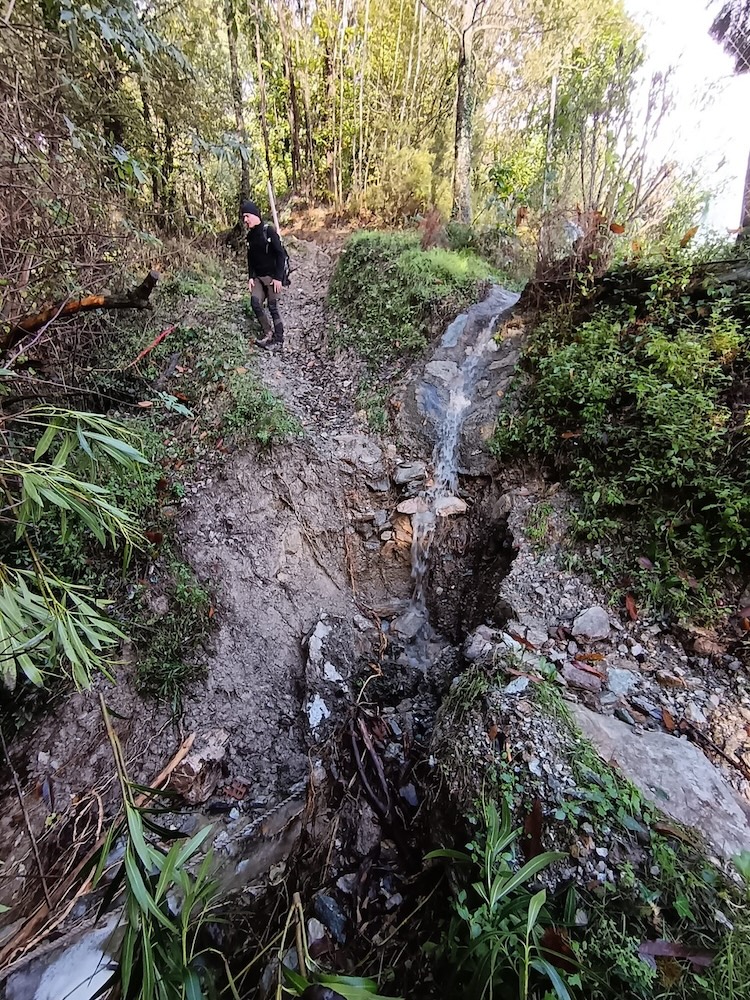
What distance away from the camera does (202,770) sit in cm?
273

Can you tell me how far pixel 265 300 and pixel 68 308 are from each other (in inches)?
112

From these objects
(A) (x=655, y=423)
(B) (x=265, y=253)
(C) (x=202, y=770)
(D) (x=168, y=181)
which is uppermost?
(D) (x=168, y=181)

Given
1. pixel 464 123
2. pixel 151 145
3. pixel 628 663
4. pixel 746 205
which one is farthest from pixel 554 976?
pixel 464 123

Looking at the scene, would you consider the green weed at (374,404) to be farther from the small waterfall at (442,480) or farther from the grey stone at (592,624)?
the grey stone at (592,624)

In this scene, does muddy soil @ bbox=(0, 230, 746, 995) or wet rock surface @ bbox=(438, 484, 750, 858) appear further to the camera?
muddy soil @ bbox=(0, 230, 746, 995)

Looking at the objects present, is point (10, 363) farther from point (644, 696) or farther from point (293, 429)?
point (644, 696)

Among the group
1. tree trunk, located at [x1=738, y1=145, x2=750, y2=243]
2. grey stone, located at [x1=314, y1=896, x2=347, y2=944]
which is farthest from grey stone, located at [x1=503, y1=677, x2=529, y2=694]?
tree trunk, located at [x1=738, y1=145, x2=750, y2=243]

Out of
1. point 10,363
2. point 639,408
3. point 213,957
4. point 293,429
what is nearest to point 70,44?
point 10,363

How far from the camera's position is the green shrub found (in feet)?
15.6

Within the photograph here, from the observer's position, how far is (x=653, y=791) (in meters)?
1.73

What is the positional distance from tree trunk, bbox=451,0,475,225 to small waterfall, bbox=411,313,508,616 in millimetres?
4006

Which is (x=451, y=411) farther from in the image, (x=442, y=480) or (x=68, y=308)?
(x=68, y=308)

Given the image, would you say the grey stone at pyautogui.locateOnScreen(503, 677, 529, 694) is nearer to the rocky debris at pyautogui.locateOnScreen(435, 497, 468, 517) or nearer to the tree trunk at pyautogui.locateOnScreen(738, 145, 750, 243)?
the rocky debris at pyautogui.locateOnScreen(435, 497, 468, 517)

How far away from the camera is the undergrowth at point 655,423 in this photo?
244 centimetres
